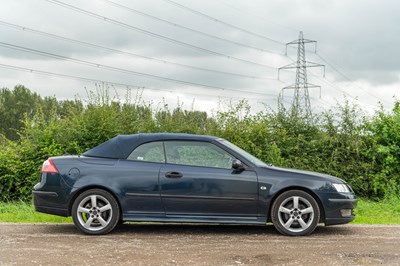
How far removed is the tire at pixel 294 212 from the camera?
805 centimetres

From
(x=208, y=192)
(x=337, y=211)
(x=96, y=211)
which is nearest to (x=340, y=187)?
(x=337, y=211)

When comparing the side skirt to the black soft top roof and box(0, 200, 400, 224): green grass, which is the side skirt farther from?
box(0, 200, 400, 224): green grass

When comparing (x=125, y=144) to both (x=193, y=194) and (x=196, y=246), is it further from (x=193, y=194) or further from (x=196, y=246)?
(x=196, y=246)

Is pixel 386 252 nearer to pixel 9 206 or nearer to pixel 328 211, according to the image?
pixel 328 211

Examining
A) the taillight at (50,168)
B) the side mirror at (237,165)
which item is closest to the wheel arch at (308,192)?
the side mirror at (237,165)

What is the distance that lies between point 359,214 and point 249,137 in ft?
12.6

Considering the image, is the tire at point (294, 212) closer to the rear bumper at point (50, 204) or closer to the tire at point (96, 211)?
the tire at point (96, 211)

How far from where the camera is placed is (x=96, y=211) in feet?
26.6

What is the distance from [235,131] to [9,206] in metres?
5.80

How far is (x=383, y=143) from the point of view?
558 inches

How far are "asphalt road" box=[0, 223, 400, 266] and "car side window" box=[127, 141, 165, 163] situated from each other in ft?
3.76

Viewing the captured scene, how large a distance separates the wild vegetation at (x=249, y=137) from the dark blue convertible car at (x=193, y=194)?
532 centimetres

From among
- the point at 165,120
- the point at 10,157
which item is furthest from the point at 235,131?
the point at 10,157

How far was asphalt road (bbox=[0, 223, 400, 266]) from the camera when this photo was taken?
6.45 meters
